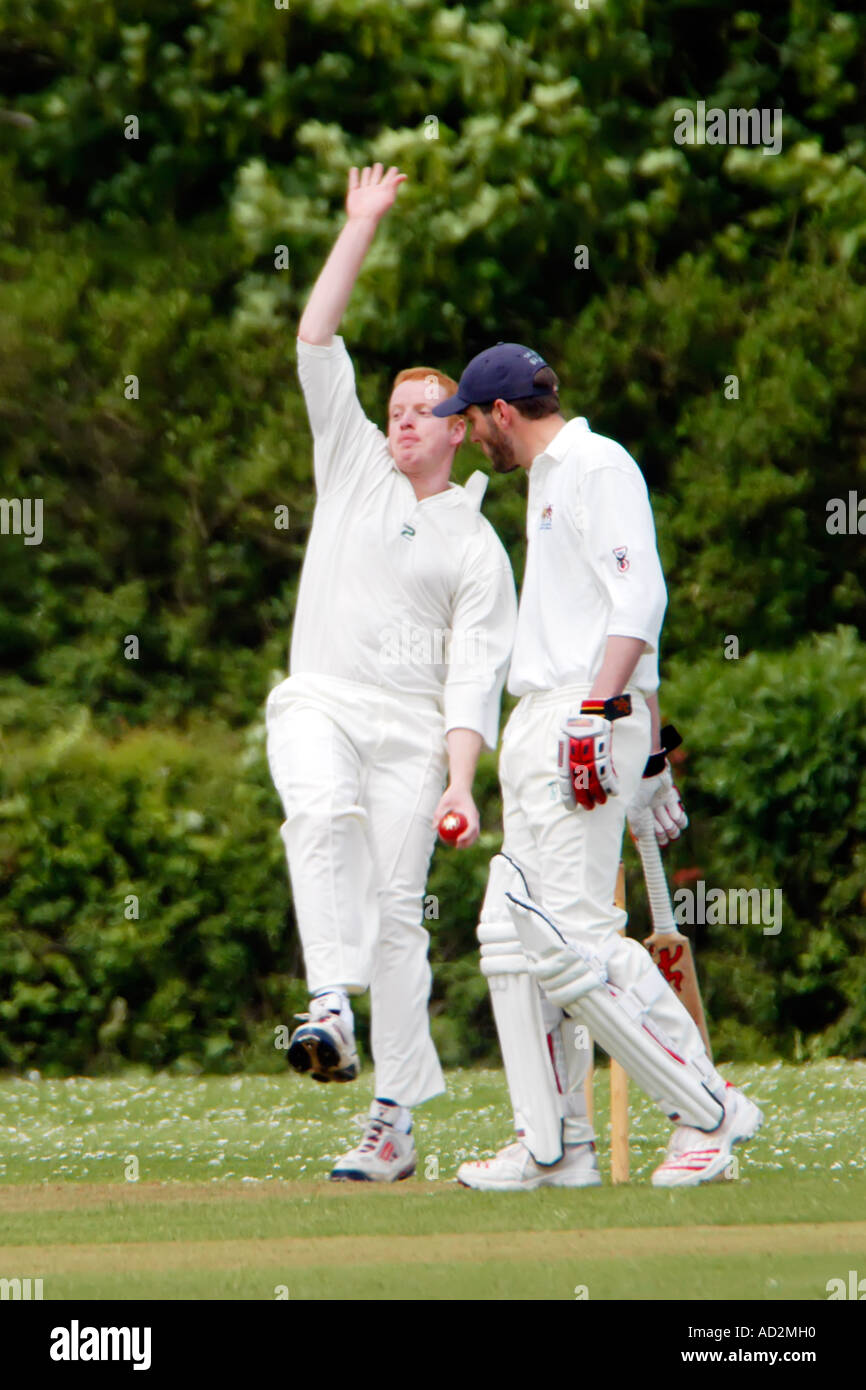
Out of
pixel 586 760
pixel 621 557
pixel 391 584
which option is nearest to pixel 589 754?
pixel 586 760

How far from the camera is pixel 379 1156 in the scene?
659 centimetres

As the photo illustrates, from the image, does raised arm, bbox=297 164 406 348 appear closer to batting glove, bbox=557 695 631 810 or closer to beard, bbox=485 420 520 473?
beard, bbox=485 420 520 473

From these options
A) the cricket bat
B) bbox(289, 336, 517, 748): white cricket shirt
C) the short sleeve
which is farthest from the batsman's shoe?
the short sleeve

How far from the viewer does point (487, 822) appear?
37.2 ft

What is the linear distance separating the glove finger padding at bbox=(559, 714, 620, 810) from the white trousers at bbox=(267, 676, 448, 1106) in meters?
0.97

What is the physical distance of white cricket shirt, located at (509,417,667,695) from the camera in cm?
592

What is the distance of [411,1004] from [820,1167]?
1243 mm

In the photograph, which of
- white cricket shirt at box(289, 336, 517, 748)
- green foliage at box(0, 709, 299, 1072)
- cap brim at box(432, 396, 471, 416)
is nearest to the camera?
cap brim at box(432, 396, 471, 416)

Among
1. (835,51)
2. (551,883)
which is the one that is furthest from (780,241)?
(551,883)

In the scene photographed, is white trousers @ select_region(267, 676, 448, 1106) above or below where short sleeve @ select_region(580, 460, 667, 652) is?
below

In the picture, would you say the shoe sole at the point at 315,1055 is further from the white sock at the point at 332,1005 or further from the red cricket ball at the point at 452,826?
the red cricket ball at the point at 452,826

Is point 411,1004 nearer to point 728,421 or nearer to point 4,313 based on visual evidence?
point 728,421

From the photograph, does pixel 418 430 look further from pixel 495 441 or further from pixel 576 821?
pixel 576 821

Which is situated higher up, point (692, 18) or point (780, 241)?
point (692, 18)
